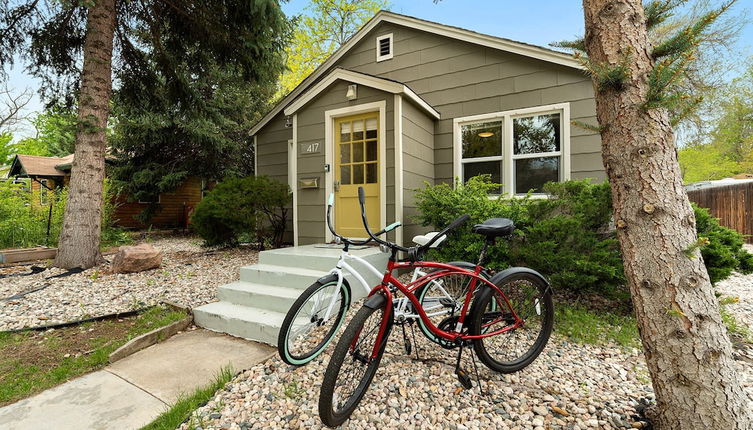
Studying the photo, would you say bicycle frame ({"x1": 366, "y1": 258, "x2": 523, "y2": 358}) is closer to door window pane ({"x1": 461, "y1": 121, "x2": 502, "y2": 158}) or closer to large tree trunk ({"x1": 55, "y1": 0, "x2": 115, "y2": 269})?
door window pane ({"x1": 461, "y1": 121, "x2": 502, "y2": 158})

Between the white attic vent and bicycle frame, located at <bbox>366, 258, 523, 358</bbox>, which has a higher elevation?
the white attic vent

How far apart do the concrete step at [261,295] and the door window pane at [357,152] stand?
2289 mm

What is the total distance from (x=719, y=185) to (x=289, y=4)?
11832 millimetres

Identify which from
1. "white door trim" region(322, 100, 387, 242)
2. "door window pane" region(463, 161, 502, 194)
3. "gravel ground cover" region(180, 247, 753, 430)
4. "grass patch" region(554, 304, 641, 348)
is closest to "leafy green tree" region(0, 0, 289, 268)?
"white door trim" region(322, 100, 387, 242)

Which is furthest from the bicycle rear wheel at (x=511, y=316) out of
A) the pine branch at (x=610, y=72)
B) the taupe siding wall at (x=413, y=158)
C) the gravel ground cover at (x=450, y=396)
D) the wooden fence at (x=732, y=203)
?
the wooden fence at (x=732, y=203)

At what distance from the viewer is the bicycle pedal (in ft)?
6.54

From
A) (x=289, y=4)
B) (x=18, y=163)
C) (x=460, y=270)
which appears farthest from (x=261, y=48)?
(x=18, y=163)

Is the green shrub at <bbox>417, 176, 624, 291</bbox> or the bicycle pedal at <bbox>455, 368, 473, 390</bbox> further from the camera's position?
the green shrub at <bbox>417, 176, 624, 291</bbox>

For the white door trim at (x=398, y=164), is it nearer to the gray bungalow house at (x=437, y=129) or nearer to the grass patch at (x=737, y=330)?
the gray bungalow house at (x=437, y=129)

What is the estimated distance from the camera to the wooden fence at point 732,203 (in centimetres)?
837

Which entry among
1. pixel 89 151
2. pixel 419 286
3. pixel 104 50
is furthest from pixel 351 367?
pixel 104 50

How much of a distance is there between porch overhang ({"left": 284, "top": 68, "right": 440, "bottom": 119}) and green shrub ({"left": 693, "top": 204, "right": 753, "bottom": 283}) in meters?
3.38

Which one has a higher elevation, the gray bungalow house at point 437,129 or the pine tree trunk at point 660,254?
the gray bungalow house at point 437,129

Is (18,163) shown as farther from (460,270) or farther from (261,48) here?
(460,270)
